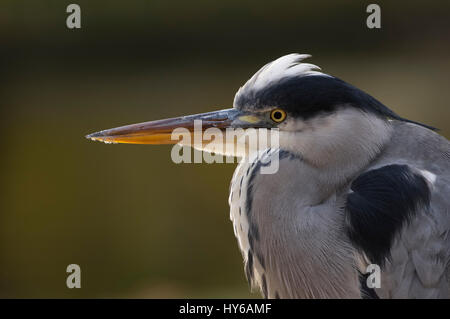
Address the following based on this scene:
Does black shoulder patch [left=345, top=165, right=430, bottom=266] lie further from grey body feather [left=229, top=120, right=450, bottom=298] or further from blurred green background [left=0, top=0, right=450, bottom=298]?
blurred green background [left=0, top=0, right=450, bottom=298]

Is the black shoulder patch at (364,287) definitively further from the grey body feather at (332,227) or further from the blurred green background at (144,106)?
the blurred green background at (144,106)

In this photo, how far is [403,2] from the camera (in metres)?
4.10

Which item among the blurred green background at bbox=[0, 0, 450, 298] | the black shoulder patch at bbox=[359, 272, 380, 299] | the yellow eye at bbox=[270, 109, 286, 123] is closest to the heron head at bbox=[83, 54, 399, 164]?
the yellow eye at bbox=[270, 109, 286, 123]

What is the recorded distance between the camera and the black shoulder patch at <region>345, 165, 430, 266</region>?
1.45m

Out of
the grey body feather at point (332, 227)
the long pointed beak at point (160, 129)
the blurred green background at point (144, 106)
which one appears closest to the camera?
the grey body feather at point (332, 227)

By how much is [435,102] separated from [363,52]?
61 centimetres

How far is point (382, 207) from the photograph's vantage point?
146 cm

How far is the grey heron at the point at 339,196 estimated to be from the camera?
144cm

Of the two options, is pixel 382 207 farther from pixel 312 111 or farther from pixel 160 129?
pixel 160 129

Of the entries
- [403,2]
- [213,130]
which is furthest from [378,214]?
[403,2]

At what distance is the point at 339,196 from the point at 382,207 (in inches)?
4.0

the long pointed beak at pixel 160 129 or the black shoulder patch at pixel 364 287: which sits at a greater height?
the long pointed beak at pixel 160 129

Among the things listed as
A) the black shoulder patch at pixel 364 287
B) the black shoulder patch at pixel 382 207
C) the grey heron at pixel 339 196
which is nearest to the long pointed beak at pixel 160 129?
the grey heron at pixel 339 196

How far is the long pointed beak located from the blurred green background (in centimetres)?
234
